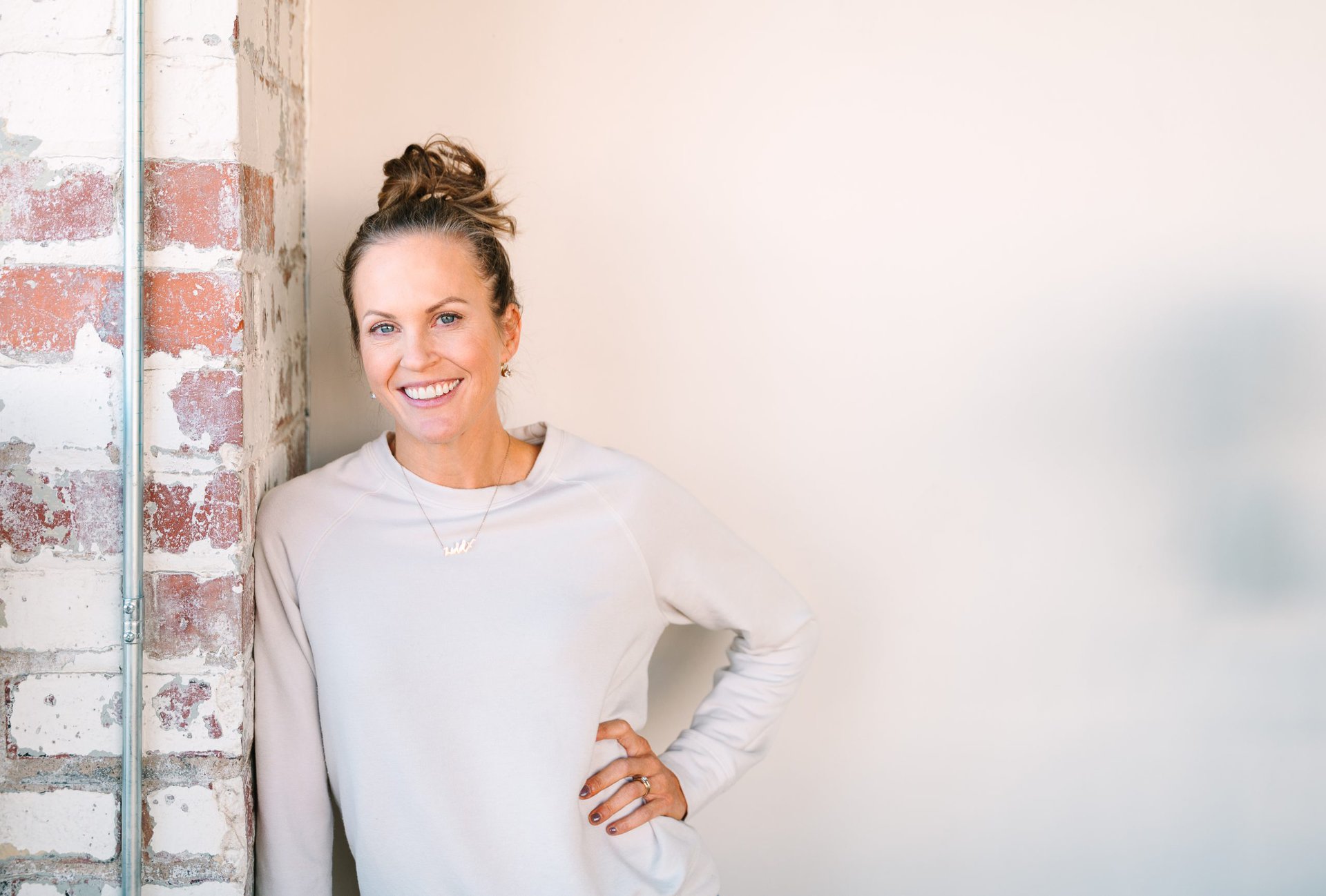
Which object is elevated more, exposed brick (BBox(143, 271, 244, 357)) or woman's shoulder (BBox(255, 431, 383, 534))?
exposed brick (BBox(143, 271, 244, 357))

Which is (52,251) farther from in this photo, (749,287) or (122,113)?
(749,287)

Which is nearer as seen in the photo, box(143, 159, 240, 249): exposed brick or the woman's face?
box(143, 159, 240, 249): exposed brick

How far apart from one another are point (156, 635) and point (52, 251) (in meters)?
0.44

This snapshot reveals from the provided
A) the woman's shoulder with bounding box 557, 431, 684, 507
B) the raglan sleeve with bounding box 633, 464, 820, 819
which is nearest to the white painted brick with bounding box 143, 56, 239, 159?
the woman's shoulder with bounding box 557, 431, 684, 507

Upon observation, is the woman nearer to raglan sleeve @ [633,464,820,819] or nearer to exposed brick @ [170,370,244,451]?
raglan sleeve @ [633,464,820,819]

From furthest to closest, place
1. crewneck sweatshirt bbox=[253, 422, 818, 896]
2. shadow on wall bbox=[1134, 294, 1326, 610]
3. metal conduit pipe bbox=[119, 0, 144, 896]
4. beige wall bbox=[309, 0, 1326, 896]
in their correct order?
shadow on wall bbox=[1134, 294, 1326, 610]
beige wall bbox=[309, 0, 1326, 896]
crewneck sweatshirt bbox=[253, 422, 818, 896]
metal conduit pipe bbox=[119, 0, 144, 896]

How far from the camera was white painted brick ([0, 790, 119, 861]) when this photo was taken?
1.23m

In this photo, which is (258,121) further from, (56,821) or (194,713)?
(56,821)

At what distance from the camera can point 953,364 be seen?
1.79 metres

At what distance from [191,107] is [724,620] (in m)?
0.99

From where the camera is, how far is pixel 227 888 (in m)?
1.29

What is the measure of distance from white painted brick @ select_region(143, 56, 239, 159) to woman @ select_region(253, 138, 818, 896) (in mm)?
251

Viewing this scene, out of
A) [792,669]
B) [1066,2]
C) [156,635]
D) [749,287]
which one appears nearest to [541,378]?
[749,287]

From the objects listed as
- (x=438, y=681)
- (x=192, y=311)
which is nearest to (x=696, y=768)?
(x=438, y=681)
